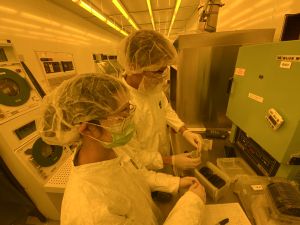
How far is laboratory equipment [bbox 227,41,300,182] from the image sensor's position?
0.64 metres

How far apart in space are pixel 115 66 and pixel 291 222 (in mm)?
3194

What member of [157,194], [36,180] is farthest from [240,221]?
[36,180]

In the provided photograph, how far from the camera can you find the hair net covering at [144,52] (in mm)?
1038

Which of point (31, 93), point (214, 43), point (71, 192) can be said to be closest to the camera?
point (71, 192)

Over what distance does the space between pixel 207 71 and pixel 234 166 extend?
2.61 ft

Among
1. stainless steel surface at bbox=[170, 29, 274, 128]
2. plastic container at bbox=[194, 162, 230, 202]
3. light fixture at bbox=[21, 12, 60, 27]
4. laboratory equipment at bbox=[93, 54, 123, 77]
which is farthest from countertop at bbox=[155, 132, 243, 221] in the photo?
light fixture at bbox=[21, 12, 60, 27]

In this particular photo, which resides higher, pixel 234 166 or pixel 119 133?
pixel 119 133

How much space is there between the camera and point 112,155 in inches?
30.5

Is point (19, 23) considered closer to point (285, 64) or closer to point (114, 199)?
point (114, 199)

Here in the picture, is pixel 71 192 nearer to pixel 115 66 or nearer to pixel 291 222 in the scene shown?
pixel 291 222

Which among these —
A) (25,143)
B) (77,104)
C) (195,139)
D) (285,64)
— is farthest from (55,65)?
(285,64)

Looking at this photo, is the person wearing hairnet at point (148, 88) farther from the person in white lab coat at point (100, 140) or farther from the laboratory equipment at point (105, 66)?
the laboratory equipment at point (105, 66)

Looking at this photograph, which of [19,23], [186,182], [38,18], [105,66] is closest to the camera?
[186,182]

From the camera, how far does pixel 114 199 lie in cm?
63
